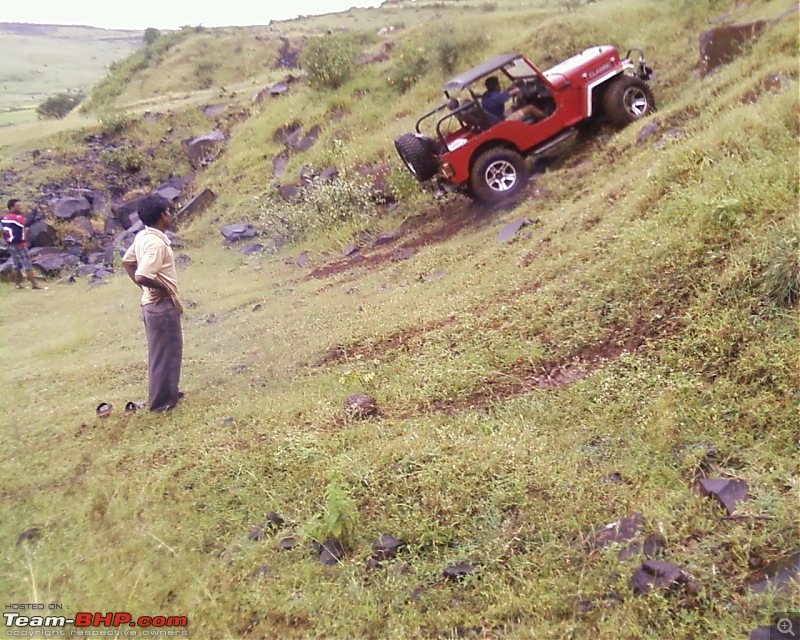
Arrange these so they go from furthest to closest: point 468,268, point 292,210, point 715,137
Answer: point 292,210
point 468,268
point 715,137

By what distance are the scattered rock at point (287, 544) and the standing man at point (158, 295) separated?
103 inches

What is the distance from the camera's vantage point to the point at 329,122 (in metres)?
15.8

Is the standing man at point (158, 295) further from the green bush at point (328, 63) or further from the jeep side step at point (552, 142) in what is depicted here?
the green bush at point (328, 63)

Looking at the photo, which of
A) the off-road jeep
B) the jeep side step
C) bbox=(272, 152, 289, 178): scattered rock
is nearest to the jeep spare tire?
the off-road jeep

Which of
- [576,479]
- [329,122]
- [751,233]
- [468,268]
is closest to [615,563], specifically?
[576,479]

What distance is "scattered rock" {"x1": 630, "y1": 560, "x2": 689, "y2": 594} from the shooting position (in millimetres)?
2566

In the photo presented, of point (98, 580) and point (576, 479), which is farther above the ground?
point (576, 479)

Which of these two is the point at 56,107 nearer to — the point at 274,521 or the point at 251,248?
the point at 251,248

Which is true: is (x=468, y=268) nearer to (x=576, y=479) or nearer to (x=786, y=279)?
(x=786, y=279)

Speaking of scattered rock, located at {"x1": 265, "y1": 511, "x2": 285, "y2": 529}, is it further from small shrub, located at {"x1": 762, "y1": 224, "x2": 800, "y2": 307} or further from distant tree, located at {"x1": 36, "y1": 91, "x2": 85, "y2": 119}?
distant tree, located at {"x1": 36, "y1": 91, "x2": 85, "y2": 119}

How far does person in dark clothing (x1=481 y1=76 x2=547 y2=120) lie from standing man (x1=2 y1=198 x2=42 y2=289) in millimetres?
9554

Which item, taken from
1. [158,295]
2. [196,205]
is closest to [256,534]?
[158,295]

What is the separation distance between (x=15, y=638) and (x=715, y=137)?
689 centimetres

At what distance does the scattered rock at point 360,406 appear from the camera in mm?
4684
